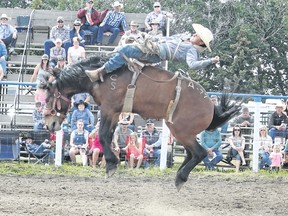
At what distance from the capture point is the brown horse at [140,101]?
8188mm

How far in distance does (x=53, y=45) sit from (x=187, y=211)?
7788 mm

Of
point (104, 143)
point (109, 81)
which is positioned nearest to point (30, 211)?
point (104, 143)

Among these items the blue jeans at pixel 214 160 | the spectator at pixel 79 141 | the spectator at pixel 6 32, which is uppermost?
the spectator at pixel 6 32

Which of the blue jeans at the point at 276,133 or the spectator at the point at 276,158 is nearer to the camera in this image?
the spectator at the point at 276,158

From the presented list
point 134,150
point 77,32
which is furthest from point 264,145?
point 77,32

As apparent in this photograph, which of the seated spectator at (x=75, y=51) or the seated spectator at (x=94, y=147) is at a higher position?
the seated spectator at (x=75, y=51)

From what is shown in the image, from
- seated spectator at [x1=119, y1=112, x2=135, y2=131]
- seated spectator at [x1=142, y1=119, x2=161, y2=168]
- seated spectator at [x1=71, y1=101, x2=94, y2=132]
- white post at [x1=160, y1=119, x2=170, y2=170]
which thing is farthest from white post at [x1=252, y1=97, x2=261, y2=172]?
seated spectator at [x1=71, y1=101, x2=94, y2=132]

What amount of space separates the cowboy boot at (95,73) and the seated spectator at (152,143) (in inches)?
176

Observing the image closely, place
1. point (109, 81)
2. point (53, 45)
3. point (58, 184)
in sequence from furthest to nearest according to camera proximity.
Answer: point (53, 45) → point (58, 184) → point (109, 81)

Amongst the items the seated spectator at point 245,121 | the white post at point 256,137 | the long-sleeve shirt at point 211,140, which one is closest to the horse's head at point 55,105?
the long-sleeve shirt at point 211,140

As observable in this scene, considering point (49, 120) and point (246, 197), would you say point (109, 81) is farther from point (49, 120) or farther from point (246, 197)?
point (246, 197)

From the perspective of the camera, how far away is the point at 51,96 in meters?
8.45

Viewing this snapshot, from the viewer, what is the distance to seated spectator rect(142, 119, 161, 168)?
41.1 feet

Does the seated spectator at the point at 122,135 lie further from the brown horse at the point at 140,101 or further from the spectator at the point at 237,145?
the brown horse at the point at 140,101
